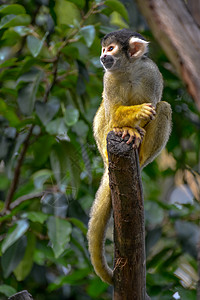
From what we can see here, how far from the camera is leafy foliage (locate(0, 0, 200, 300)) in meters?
2.41

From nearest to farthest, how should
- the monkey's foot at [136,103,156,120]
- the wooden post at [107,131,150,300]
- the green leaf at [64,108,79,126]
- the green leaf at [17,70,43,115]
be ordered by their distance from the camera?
the wooden post at [107,131,150,300]
the monkey's foot at [136,103,156,120]
the green leaf at [64,108,79,126]
the green leaf at [17,70,43,115]

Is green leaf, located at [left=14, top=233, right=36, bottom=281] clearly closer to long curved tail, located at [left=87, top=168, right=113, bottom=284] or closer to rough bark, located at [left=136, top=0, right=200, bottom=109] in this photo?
long curved tail, located at [left=87, top=168, right=113, bottom=284]

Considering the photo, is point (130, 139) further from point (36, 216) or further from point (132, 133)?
point (36, 216)

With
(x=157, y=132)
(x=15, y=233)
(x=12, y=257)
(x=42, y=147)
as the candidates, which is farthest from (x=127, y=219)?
(x=42, y=147)

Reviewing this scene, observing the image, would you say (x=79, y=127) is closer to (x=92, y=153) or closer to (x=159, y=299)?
(x=92, y=153)

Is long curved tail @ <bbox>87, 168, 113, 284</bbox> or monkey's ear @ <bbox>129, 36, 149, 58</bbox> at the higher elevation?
monkey's ear @ <bbox>129, 36, 149, 58</bbox>

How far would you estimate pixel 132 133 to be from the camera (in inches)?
68.6

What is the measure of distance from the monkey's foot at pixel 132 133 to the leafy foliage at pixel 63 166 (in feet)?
1.80

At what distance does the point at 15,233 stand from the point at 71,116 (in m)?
0.63

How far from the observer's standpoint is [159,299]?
2270mm

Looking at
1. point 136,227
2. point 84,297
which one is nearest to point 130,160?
point 136,227

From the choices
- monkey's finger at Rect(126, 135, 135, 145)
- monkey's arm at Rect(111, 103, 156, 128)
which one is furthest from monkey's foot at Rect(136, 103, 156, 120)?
monkey's finger at Rect(126, 135, 135, 145)

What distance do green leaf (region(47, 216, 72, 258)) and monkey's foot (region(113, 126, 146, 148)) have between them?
2.19 ft

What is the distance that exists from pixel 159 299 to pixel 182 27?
4.45 ft
